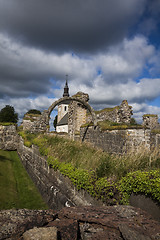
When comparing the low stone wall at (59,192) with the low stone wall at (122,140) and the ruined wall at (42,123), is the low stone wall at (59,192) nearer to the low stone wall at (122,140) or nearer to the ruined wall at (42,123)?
the low stone wall at (122,140)

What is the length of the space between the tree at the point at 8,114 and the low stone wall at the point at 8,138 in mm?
29244

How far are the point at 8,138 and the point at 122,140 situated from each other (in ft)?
42.4

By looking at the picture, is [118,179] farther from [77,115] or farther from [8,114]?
[8,114]

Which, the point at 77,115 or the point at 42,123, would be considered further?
the point at 77,115

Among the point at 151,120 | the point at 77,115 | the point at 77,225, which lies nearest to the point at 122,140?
the point at 77,225

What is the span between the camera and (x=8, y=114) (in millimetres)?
43031

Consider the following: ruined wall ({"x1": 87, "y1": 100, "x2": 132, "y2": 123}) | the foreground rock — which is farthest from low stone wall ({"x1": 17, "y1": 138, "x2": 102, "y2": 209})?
ruined wall ({"x1": 87, "y1": 100, "x2": 132, "y2": 123})

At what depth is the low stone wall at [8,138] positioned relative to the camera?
15.6m

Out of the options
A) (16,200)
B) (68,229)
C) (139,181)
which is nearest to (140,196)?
(139,181)

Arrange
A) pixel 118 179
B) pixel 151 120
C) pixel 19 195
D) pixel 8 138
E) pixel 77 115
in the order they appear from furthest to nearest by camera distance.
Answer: pixel 151 120 < pixel 8 138 < pixel 77 115 < pixel 19 195 < pixel 118 179

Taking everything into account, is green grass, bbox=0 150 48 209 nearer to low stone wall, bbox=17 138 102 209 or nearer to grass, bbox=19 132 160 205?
low stone wall, bbox=17 138 102 209

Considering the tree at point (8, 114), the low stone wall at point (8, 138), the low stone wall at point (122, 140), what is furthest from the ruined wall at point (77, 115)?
the tree at point (8, 114)

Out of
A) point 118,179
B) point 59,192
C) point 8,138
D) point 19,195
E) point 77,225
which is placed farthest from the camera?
point 8,138

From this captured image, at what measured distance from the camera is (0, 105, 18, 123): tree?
42.4 meters
